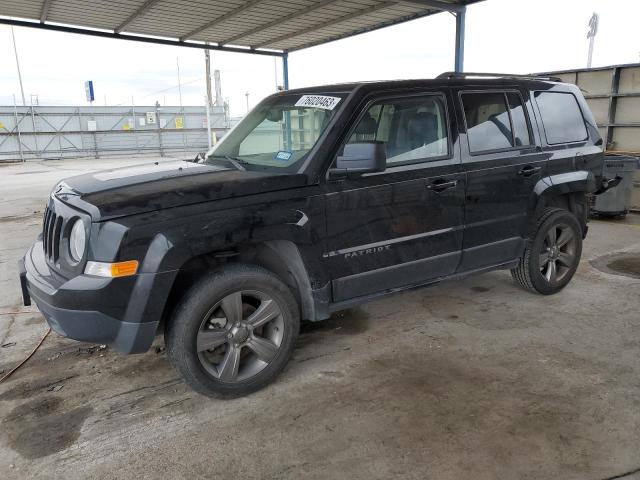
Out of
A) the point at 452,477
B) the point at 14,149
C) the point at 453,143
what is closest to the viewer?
the point at 452,477

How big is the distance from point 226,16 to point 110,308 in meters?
8.24

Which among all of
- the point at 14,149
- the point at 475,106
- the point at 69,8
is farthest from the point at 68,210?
the point at 14,149

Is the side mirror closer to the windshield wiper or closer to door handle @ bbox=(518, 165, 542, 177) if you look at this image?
the windshield wiper

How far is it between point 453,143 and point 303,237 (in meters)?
1.48

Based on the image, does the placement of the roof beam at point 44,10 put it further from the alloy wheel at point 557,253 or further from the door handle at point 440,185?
the alloy wheel at point 557,253

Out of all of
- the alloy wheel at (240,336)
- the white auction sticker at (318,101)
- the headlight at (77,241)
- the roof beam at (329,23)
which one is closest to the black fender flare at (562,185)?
the white auction sticker at (318,101)

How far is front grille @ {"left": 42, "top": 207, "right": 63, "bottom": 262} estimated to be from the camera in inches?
120

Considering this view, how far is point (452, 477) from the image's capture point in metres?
2.48

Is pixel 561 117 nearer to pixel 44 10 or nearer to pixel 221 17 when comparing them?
pixel 221 17

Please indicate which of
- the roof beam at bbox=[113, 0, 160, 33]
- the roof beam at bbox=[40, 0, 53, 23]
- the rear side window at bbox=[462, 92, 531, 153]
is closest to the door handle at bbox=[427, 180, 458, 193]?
the rear side window at bbox=[462, 92, 531, 153]

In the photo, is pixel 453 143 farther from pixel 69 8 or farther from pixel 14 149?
pixel 14 149

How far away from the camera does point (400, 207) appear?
11.7ft

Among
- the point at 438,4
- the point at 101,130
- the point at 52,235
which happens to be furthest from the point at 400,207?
the point at 101,130

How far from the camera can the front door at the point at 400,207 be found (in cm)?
338
